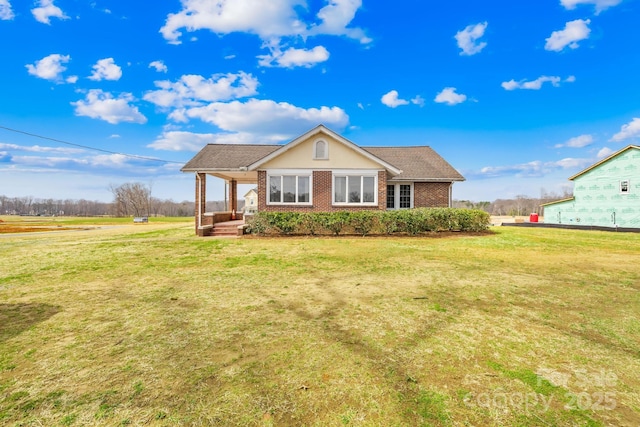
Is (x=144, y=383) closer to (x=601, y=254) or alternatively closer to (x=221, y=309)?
(x=221, y=309)

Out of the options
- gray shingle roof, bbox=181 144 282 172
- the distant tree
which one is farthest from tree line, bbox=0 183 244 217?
gray shingle roof, bbox=181 144 282 172

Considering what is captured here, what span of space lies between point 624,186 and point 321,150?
69.2 ft

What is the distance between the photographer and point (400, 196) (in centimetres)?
1969

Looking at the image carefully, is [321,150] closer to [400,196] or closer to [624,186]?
[400,196]

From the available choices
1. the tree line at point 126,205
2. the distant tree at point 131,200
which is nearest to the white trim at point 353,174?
the tree line at point 126,205

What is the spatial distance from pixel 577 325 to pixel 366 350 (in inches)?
130

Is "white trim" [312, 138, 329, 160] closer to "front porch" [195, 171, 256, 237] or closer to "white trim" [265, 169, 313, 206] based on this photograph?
"white trim" [265, 169, 313, 206]

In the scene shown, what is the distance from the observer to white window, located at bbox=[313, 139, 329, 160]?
1728 cm

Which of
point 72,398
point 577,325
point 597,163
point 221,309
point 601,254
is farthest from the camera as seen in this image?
point 597,163

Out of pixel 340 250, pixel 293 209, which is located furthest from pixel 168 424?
pixel 293 209

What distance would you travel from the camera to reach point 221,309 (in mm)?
5023

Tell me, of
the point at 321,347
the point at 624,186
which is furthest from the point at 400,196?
the point at 321,347

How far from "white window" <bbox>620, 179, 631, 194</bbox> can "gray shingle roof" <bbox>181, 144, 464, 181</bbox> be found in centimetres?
1189

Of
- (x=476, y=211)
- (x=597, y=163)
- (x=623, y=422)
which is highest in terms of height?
(x=597, y=163)
